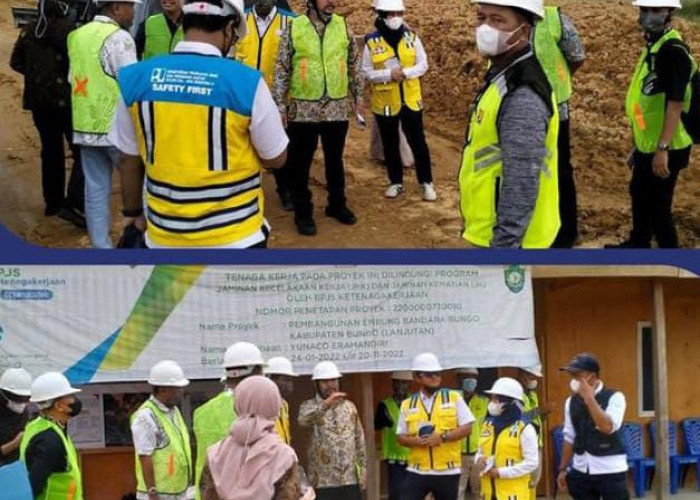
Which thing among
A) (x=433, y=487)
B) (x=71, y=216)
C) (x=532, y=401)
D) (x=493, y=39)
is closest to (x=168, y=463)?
(x=71, y=216)

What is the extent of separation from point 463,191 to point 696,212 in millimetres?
4103

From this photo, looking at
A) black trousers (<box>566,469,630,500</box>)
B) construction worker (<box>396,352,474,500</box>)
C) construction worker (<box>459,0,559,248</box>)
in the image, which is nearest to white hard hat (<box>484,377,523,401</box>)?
construction worker (<box>396,352,474,500</box>)

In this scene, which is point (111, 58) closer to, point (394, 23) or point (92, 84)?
point (92, 84)

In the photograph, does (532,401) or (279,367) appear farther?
(532,401)

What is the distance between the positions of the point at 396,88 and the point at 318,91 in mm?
863

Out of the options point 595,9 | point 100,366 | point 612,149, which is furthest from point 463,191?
point 595,9

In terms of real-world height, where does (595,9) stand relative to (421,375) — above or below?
above

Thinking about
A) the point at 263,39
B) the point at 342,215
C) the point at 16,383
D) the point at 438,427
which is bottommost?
the point at 438,427

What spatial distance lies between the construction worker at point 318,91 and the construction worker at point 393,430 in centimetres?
198

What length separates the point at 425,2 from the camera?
11.8m

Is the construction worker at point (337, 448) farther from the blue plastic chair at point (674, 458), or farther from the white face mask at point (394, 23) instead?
A: the blue plastic chair at point (674, 458)

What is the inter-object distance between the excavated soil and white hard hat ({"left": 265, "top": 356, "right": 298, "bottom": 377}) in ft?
2.57

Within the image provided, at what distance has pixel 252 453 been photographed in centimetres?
526

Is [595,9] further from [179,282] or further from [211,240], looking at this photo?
[211,240]
